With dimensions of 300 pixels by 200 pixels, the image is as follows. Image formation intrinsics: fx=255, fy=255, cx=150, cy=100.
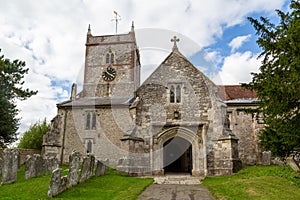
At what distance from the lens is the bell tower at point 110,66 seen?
27.9 metres

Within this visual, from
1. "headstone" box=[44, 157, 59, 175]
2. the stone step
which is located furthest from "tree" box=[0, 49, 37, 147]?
the stone step

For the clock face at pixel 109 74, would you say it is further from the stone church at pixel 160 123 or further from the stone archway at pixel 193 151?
the stone archway at pixel 193 151

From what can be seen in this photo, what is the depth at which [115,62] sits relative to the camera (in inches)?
1156

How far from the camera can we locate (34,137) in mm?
26641

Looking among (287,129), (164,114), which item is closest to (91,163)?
(164,114)

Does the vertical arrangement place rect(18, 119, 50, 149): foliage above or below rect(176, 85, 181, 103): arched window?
below

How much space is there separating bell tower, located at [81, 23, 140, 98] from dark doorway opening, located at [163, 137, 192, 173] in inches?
360

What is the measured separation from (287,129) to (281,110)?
2.09ft

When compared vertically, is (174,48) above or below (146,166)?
above

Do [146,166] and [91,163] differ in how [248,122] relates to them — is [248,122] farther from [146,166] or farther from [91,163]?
[91,163]

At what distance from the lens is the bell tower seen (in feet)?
91.7

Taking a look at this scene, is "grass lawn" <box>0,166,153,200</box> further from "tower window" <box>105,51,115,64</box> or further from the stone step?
"tower window" <box>105,51,115,64</box>

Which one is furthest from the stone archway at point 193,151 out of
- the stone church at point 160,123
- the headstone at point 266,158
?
the headstone at point 266,158

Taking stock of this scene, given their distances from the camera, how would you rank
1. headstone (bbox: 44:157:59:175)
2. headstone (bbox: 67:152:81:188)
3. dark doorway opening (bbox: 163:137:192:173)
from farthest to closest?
dark doorway opening (bbox: 163:137:192:173)
headstone (bbox: 44:157:59:175)
headstone (bbox: 67:152:81:188)
